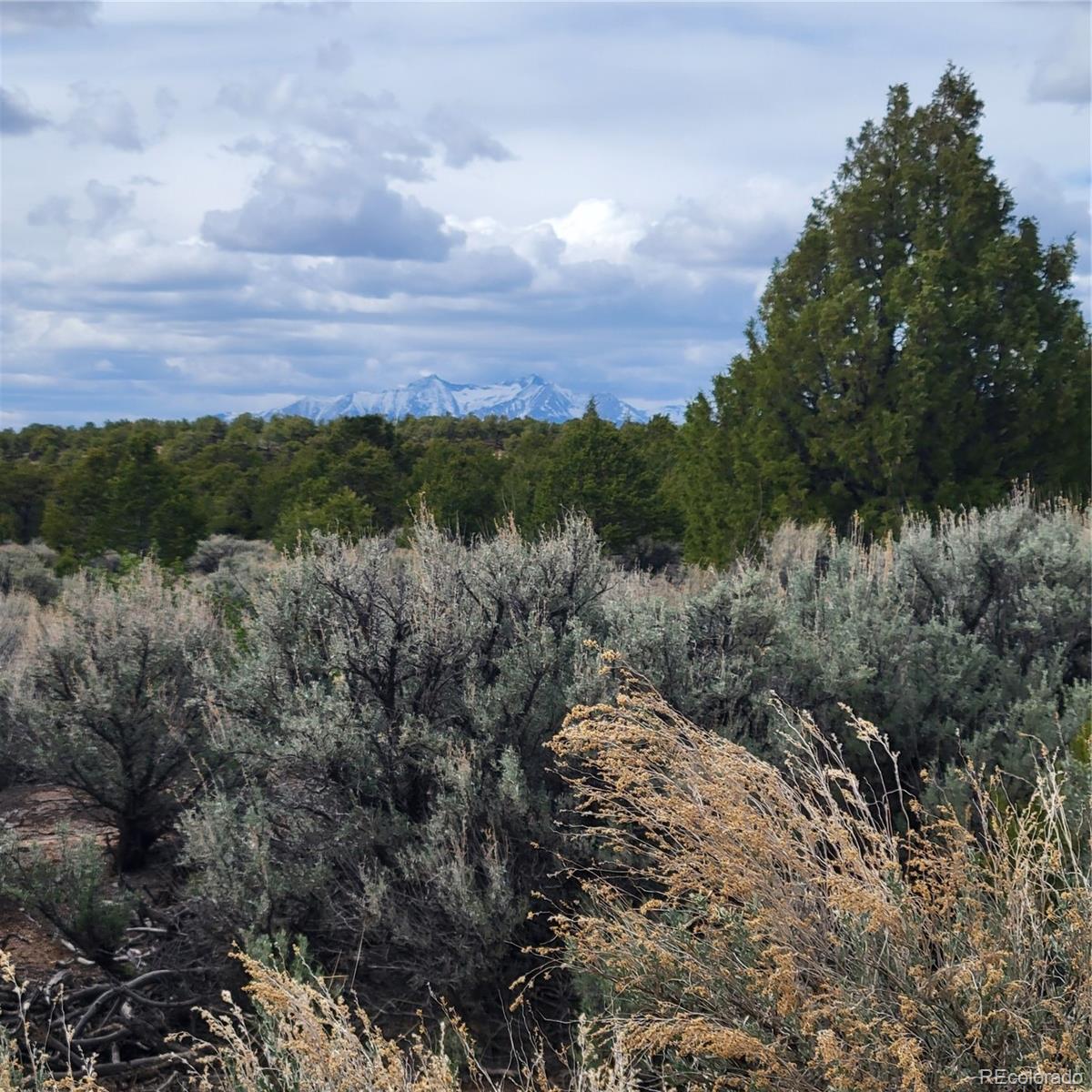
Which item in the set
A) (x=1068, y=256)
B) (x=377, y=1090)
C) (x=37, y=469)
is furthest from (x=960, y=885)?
(x=37, y=469)

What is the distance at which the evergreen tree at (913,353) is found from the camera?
595 inches

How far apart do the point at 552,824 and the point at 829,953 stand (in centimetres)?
185

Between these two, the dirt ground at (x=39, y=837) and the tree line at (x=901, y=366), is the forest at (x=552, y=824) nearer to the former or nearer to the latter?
the dirt ground at (x=39, y=837)

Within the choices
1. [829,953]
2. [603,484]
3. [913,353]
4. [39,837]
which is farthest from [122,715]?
[603,484]

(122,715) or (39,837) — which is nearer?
(122,715)

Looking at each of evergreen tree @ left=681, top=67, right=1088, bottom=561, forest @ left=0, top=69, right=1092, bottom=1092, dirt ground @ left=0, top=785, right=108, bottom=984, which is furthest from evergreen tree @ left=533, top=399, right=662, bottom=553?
dirt ground @ left=0, top=785, right=108, bottom=984

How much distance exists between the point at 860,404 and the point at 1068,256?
3726 millimetres

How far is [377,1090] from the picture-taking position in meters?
2.72

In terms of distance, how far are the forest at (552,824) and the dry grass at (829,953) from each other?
2 centimetres

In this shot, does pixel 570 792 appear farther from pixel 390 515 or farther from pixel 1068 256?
pixel 390 515

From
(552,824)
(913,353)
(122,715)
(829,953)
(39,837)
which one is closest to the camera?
(829,953)

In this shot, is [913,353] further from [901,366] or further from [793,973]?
[793,973]

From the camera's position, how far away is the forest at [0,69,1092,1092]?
2943mm

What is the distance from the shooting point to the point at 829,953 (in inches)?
120
